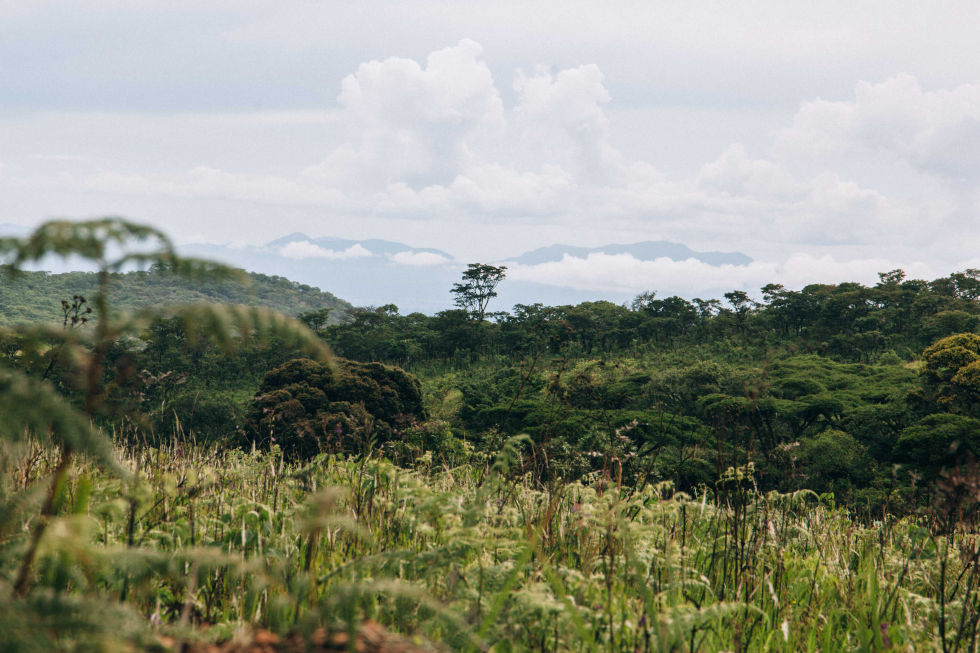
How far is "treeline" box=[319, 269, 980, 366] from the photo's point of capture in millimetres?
26047

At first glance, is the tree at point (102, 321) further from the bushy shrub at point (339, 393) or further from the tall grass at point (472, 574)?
the bushy shrub at point (339, 393)

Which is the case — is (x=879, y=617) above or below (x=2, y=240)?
below

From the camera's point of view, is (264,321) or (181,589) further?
(181,589)

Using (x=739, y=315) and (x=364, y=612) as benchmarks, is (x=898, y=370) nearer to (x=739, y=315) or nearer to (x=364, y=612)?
(x=739, y=315)

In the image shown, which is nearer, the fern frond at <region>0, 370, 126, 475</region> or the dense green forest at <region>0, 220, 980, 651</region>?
the fern frond at <region>0, 370, 126, 475</region>

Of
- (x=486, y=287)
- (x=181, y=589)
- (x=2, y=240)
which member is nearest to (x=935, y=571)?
(x=181, y=589)

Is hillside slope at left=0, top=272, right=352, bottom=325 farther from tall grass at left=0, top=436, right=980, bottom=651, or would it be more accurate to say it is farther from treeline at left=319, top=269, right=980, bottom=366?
tall grass at left=0, top=436, right=980, bottom=651

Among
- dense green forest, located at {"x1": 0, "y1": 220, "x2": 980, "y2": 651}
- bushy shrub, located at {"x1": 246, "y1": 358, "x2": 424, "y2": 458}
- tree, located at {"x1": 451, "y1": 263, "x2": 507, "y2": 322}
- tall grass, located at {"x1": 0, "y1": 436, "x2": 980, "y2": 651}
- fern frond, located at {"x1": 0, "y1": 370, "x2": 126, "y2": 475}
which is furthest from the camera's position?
tree, located at {"x1": 451, "y1": 263, "x2": 507, "y2": 322}

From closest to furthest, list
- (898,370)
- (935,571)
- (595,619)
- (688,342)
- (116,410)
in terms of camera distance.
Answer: (116,410) → (595,619) → (935,571) → (898,370) → (688,342)

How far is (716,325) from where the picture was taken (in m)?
30.5

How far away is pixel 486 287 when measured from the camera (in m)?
42.7

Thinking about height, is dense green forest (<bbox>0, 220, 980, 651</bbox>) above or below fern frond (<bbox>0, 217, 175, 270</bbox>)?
below

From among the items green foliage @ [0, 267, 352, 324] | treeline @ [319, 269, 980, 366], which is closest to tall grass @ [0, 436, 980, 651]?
treeline @ [319, 269, 980, 366]

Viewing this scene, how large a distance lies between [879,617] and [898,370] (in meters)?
20.3
